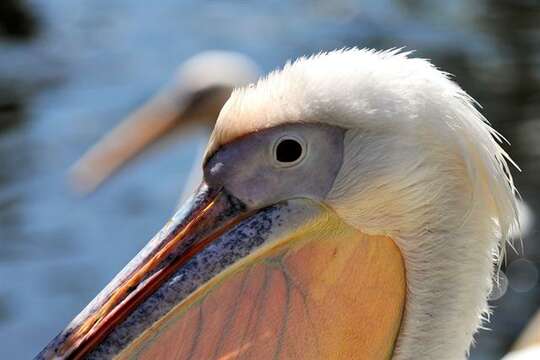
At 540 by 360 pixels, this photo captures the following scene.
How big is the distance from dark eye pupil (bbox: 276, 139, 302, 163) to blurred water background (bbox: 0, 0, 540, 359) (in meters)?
4.34

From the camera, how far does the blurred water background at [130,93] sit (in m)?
7.73

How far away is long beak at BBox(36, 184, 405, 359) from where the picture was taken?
279 cm

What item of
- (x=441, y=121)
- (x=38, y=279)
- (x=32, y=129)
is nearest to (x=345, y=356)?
(x=441, y=121)

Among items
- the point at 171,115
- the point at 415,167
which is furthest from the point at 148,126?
the point at 415,167

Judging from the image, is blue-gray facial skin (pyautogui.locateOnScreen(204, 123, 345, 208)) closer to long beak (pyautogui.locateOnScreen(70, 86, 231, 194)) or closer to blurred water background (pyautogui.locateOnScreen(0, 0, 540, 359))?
blurred water background (pyautogui.locateOnScreen(0, 0, 540, 359))

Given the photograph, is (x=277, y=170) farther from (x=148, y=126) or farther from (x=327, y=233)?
(x=148, y=126)

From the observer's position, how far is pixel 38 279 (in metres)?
7.83

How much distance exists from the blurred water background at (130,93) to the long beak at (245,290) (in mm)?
4138

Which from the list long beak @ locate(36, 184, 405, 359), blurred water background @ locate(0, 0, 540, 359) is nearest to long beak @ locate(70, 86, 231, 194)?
blurred water background @ locate(0, 0, 540, 359)

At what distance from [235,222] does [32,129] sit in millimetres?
6402

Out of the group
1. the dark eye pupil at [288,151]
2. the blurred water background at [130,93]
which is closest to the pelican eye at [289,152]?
the dark eye pupil at [288,151]

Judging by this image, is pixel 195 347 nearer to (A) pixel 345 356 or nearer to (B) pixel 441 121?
(A) pixel 345 356

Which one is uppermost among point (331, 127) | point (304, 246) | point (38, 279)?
point (331, 127)

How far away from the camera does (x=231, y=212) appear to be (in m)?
2.90
